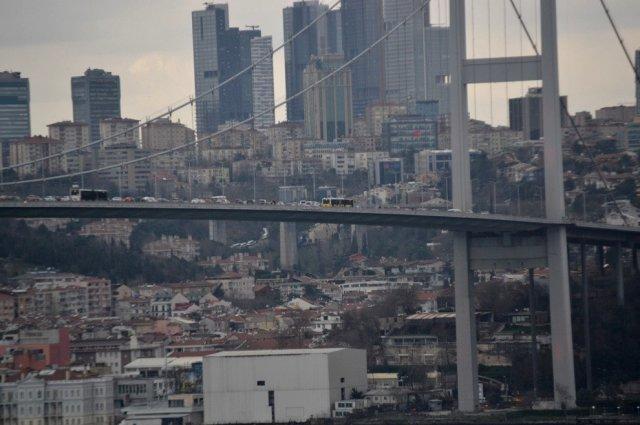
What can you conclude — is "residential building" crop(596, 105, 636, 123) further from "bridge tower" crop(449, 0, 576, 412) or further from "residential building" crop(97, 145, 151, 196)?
"bridge tower" crop(449, 0, 576, 412)

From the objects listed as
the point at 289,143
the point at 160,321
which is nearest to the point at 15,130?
the point at 289,143

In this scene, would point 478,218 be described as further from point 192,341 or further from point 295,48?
point 295,48

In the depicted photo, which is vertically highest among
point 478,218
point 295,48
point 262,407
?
point 295,48

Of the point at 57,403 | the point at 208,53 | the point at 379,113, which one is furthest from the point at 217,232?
Result: the point at 57,403

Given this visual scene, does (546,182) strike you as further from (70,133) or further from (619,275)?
(70,133)

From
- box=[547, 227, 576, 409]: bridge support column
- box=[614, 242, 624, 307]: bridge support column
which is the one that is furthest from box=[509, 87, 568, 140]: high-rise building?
box=[547, 227, 576, 409]: bridge support column

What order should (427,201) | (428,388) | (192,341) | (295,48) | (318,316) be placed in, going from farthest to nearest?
(295,48)
(427,201)
(318,316)
(192,341)
(428,388)

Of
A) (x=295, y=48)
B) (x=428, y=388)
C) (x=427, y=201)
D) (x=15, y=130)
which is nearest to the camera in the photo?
(x=428, y=388)

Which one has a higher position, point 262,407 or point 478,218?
point 478,218
